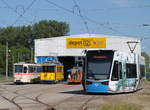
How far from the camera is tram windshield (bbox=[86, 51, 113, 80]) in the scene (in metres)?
22.4

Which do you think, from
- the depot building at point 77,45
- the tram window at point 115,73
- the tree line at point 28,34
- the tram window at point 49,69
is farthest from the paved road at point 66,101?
the tree line at point 28,34

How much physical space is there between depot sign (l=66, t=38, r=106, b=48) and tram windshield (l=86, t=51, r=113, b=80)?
3394cm

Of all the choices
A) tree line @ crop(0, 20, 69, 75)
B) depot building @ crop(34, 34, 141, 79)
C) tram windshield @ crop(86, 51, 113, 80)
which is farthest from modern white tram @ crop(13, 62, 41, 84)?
tree line @ crop(0, 20, 69, 75)

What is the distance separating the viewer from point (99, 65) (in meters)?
22.6

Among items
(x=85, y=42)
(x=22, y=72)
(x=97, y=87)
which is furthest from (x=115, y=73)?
(x=85, y=42)

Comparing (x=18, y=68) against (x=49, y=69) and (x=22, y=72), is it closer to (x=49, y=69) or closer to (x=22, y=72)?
(x=22, y=72)

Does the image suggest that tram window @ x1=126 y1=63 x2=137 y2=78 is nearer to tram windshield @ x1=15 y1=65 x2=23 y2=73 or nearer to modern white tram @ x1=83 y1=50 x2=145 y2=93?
modern white tram @ x1=83 y1=50 x2=145 y2=93

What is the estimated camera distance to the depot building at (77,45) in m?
56.8

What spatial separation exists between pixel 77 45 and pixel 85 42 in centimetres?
137

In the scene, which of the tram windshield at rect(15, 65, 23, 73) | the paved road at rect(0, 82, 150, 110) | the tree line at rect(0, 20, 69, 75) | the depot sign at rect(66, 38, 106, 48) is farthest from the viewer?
the tree line at rect(0, 20, 69, 75)

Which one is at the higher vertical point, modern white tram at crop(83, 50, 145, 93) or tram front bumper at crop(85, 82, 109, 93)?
modern white tram at crop(83, 50, 145, 93)

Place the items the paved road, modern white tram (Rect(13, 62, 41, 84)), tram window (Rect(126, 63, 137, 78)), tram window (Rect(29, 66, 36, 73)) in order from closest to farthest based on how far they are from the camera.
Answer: the paved road → tram window (Rect(126, 63, 137, 78)) → modern white tram (Rect(13, 62, 41, 84)) → tram window (Rect(29, 66, 36, 73))

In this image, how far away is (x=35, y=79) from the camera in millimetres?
46438

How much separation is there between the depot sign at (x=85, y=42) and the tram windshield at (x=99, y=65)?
111 ft
